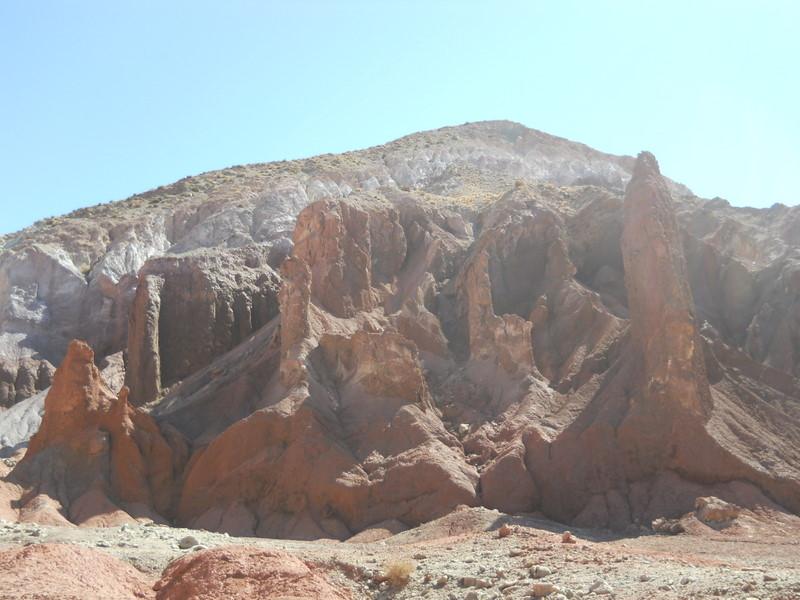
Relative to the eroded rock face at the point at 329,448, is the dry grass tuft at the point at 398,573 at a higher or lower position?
lower

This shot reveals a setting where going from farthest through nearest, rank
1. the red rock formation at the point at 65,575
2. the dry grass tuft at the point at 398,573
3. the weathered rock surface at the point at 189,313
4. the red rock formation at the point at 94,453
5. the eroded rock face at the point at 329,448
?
1. the weathered rock surface at the point at 189,313
2. the red rock formation at the point at 94,453
3. the eroded rock face at the point at 329,448
4. the dry grass tuft at the point at 398,573
5. the red rock formation at the point at 65,575

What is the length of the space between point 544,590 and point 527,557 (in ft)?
10.4

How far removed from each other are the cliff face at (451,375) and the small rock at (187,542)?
8.21 m

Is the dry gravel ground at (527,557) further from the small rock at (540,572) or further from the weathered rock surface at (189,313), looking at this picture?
the weathered rock surface at (189,313)

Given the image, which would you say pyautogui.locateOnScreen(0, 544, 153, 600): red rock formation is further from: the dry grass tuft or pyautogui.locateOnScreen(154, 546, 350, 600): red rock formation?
the dry grass tuft

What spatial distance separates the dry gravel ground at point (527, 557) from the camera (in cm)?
1944

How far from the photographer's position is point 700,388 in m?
35.7

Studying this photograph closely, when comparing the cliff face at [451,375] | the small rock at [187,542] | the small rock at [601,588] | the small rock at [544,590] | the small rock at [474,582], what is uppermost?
the cliff face at [451,375]

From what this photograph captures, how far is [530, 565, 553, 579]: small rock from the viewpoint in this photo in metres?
21.5

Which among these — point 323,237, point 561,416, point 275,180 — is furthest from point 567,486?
point 275,180

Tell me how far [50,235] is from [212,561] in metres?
62.6

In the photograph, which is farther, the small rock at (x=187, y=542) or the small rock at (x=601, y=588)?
the small rock at (x=187, y=542)

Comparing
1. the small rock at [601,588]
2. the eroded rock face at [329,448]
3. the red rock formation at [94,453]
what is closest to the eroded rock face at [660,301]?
the eroded rock face at [329,448]

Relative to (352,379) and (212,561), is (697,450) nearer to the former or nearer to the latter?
(352,379)
